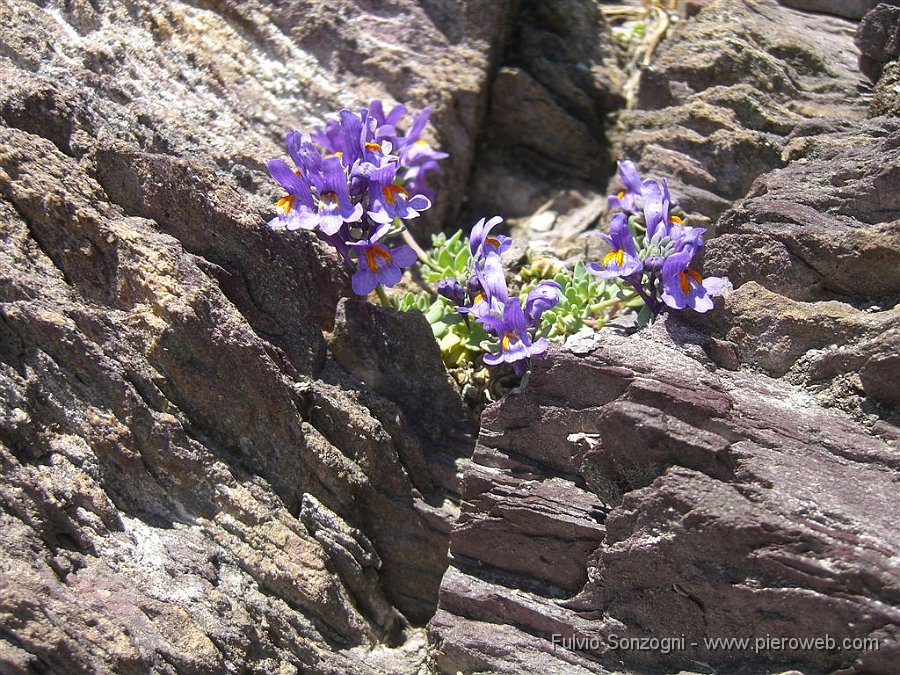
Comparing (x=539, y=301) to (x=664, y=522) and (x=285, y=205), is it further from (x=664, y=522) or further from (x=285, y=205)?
(x=285, y=205)

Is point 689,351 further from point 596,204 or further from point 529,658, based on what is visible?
point 596,204

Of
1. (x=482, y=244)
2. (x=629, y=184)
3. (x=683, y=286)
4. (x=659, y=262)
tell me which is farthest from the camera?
(x=629, y=184)

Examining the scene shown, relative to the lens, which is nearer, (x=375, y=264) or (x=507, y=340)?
(x=507, y=340)

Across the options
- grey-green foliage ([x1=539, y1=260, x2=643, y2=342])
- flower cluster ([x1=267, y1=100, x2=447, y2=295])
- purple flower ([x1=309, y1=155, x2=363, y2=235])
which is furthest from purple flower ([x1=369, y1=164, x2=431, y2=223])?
grey-green foliage ([x1=539, y1=260, x2=643, y2=342])

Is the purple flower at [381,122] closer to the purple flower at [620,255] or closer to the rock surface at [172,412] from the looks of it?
the rock surface at [172,412]

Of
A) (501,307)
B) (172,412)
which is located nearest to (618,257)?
(501,307)

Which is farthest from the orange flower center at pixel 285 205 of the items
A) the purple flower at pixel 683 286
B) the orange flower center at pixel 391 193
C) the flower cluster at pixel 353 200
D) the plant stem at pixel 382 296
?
the purple flower at pixel 683 286

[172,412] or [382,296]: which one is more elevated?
[382,296]

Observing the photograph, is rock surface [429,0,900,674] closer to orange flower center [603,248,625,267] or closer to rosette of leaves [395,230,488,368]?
orange flower center [603,248,625,267]
